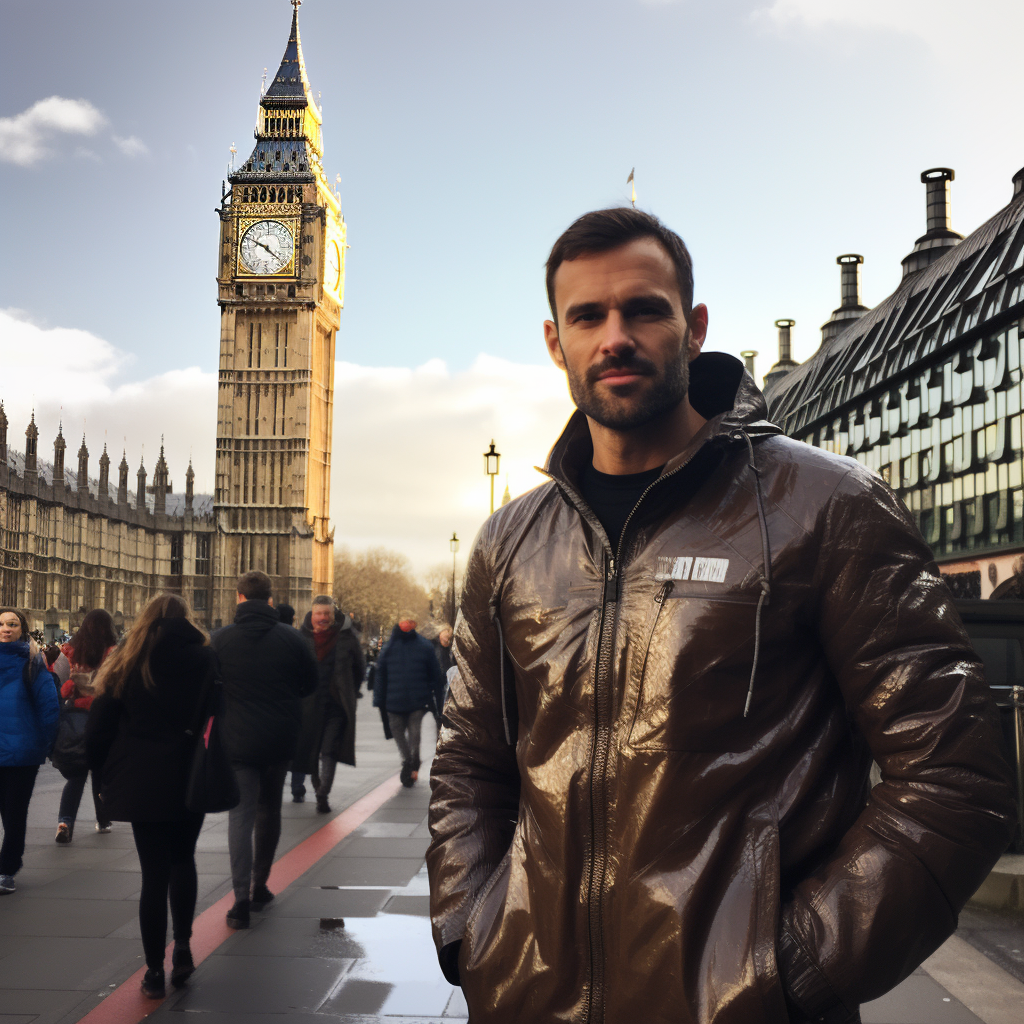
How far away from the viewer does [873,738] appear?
160 centimetres

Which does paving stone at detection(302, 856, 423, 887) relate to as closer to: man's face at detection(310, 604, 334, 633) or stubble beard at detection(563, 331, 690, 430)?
man's face at detection(310, 604, 334, 633)

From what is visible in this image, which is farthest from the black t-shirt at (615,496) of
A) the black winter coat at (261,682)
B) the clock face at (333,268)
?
the clock face at (333,268)

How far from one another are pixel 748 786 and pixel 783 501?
418 mm

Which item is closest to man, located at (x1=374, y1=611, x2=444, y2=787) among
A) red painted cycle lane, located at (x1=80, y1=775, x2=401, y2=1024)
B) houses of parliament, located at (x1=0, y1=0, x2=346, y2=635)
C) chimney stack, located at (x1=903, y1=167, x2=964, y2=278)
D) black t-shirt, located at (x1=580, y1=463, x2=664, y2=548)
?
red painted cycle lane, located at (x1=80, y1=775, x2=401, y2=1024)

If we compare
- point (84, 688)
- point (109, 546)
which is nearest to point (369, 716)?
point (84, 688)

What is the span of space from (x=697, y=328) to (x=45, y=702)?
6410mm

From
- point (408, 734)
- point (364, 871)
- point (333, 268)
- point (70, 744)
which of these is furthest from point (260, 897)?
point (333, 268)

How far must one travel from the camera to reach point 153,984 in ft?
16.1

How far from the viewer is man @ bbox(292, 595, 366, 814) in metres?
9.80

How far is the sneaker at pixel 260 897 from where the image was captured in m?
6.51

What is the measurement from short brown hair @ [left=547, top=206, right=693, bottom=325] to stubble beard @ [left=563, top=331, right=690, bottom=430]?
142mm

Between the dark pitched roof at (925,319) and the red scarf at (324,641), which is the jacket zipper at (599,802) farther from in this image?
the dark pitched roof at (925,319)

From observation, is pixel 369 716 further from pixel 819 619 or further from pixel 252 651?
pixel 819 619

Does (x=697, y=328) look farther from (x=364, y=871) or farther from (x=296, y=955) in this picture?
(x=364, y=871)
